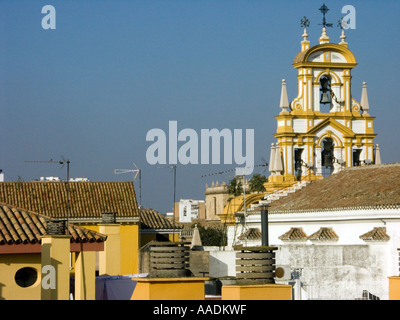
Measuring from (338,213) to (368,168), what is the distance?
464 cm

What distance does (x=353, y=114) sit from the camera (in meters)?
48.9

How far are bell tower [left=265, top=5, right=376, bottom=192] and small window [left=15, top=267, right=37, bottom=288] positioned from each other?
26025mm

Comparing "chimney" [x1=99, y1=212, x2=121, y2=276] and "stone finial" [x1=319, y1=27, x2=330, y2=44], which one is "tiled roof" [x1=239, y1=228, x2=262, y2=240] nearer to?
"stone finial" [x1=319, y1=27, x2=330, y2=44]

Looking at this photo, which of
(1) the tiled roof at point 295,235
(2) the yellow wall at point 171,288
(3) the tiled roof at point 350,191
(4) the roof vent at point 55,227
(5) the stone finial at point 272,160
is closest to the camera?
(2) the yellow wall at point 171,288

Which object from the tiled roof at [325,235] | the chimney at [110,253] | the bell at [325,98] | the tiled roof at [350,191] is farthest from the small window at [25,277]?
the bell at [325,98]

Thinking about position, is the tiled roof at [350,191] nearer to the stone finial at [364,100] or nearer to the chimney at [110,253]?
the stone finial at [364,100]

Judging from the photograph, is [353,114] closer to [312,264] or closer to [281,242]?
[281,242]

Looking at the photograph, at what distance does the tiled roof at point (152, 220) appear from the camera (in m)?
46.0

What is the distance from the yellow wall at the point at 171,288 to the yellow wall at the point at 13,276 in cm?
586

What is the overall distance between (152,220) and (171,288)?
31.7 m

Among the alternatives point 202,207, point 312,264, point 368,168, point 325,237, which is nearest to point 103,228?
point 312,264

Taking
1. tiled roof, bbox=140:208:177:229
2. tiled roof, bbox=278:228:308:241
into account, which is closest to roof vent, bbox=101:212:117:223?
tiled roof, bbox=278:228:308:241

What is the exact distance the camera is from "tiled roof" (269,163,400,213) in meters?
37.8
